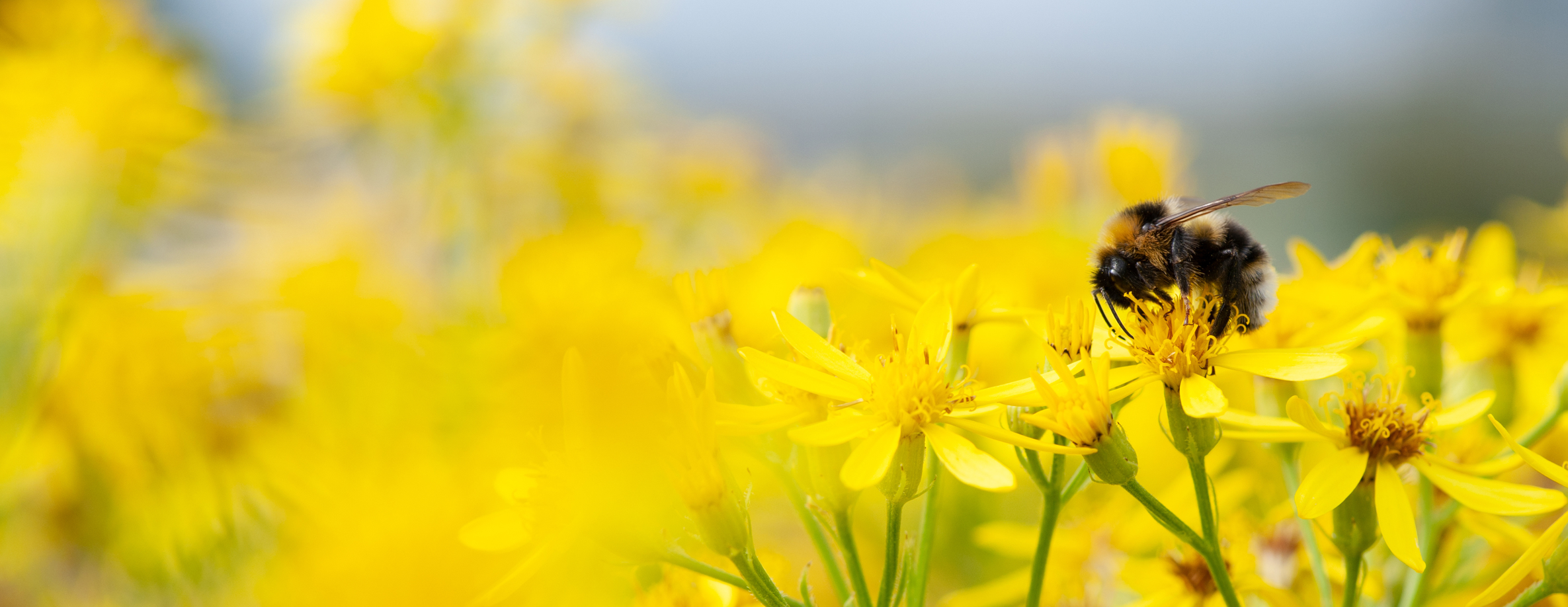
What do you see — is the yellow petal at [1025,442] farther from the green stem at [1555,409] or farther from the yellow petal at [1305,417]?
the green stem at [1555,409]

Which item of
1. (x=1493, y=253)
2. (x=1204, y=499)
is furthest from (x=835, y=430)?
(x=1493, y=253)

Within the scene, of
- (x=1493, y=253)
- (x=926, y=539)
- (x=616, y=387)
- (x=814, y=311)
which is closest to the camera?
(x=616, y=387)

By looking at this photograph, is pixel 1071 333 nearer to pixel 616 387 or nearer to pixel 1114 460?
pixel 1114 460

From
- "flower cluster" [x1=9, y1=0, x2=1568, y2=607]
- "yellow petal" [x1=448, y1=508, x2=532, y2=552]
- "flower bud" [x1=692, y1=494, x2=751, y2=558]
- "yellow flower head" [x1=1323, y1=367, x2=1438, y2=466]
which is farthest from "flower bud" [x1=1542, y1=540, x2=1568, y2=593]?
"yellow petal" [x1=448, y1=508, x2=532, y2=552]

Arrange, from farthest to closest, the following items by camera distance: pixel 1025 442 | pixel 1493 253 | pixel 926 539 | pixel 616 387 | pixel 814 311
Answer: pixel 1493 253 < pixel 814 311 < pixel 926 539 < pixel 1025 442 < pixel 616 387

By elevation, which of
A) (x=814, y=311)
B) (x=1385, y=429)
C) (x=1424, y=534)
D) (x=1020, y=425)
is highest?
(x=814, y=311)

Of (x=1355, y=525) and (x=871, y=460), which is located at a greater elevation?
(x=871, y=460)

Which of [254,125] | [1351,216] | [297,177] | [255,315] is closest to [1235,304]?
[255,315]
